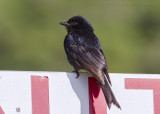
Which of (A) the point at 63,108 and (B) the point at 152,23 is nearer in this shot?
(A) the point at 63,108

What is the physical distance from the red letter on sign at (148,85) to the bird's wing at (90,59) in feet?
0.82

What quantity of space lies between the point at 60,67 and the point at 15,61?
32.9 inches

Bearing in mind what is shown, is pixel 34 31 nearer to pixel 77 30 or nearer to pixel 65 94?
pixel 77 30

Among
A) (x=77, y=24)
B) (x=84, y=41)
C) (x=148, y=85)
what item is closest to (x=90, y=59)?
(x=84, y=41)

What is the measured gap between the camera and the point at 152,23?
968 cm

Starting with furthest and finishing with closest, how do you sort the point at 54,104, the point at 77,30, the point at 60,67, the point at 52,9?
the point at 52,9 → the point at 60,67 → the point at 77,30 → the point at 54,104

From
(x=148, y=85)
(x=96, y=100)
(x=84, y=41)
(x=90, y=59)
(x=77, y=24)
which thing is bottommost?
(x=96, y=100)

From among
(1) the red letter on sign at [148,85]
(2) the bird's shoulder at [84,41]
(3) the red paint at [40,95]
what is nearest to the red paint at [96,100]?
(1) the red letter on sign at [148,85]

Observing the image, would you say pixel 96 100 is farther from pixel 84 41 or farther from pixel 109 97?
pixel 84 41

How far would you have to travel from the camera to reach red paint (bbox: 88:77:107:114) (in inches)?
168

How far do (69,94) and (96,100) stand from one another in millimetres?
247

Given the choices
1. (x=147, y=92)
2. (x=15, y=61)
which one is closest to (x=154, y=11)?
(x=15, y=61)

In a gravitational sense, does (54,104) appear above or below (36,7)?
below

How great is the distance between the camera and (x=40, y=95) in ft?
13.8
